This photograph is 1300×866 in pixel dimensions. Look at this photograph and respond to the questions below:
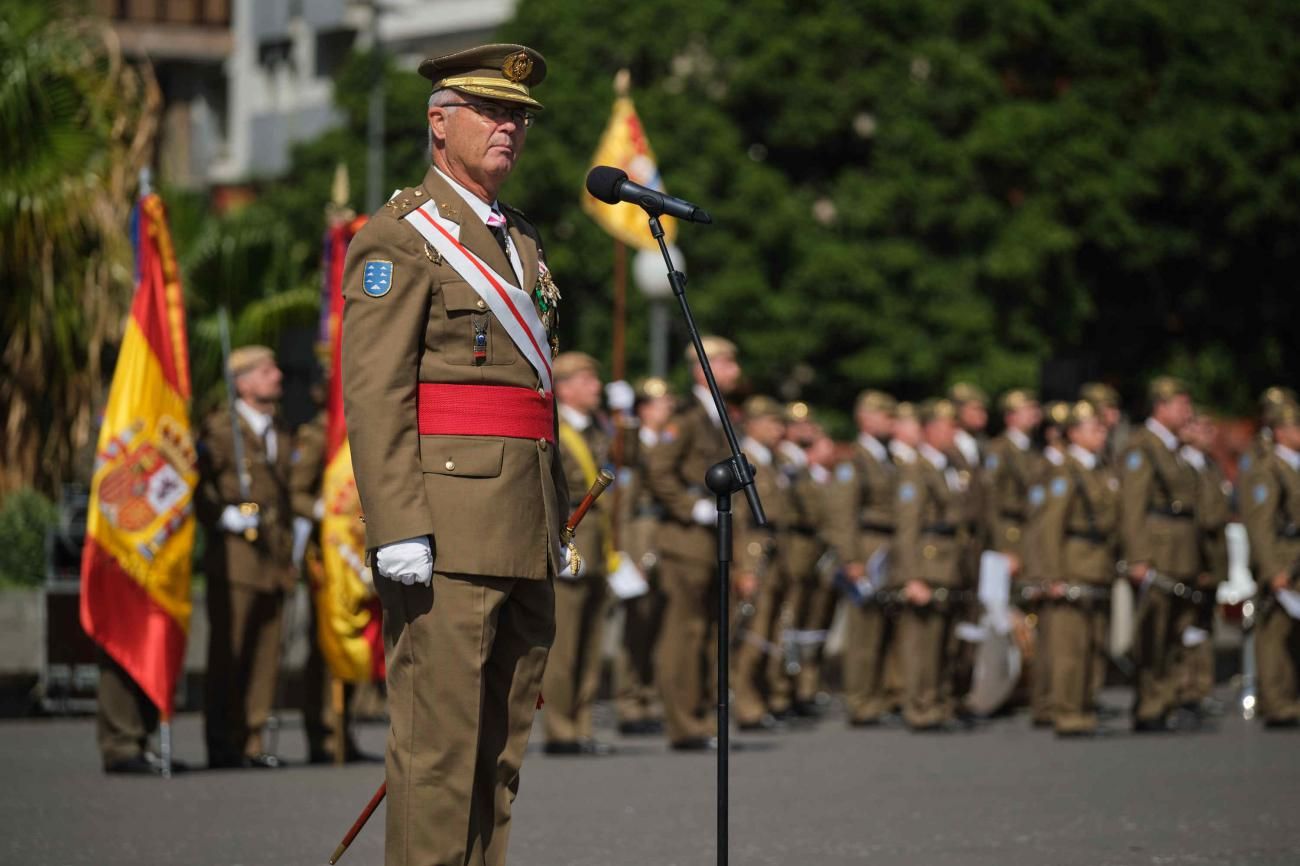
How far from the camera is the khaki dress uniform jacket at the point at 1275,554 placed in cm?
1700

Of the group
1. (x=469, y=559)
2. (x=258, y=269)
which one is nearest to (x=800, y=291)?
(x=258, y=269)

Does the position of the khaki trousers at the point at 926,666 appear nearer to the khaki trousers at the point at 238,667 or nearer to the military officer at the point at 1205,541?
the military officer at the point at 1205,541

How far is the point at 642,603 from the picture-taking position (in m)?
17.1

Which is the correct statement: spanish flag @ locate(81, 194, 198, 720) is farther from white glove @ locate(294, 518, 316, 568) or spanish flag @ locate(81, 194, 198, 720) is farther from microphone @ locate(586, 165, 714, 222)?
microphone @ locate(586, 165, 714, 222)

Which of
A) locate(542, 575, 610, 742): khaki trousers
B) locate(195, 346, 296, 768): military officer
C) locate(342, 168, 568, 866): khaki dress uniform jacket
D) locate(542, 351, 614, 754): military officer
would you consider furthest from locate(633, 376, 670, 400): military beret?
locate(342, 168, 568, 866): khaki dress uniform jacket

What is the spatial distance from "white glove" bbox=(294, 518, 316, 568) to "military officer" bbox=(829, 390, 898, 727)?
4367 mm

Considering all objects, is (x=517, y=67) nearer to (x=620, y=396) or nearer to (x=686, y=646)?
(x=686, y=646)

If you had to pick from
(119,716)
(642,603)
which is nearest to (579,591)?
(642,603)

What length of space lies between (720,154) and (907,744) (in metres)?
19.5

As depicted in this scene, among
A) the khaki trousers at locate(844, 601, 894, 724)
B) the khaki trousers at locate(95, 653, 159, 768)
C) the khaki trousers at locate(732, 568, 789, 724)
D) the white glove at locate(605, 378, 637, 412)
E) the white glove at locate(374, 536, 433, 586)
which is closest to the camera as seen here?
the white glove at locate(374, 536, 433, 586)

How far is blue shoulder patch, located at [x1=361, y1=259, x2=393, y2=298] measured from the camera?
6.84 meters

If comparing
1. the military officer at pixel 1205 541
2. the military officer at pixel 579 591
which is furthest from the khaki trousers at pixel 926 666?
Answer: the military officer at pixel 579 591

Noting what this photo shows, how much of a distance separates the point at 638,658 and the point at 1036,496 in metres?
2.90

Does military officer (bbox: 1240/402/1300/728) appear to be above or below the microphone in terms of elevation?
below
